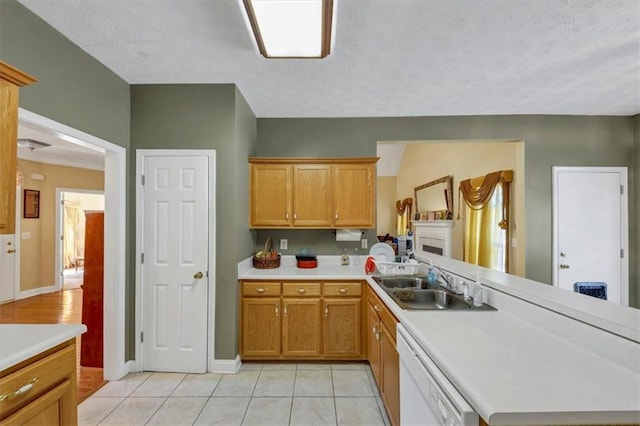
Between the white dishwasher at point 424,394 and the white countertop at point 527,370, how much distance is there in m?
0.04

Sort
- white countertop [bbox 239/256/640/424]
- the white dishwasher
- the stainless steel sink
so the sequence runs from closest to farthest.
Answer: white countertop [bbox 239/256/640/424] < the white dishwasher < the stainless steel sink

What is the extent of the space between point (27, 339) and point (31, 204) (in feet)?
18.6

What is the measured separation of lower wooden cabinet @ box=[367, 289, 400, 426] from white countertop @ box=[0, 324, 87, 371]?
5.68 feet

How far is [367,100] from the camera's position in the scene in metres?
3.12

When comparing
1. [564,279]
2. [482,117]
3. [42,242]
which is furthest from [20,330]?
[42,242]

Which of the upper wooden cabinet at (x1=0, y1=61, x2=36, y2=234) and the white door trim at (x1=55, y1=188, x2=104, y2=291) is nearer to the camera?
the upper wooden cabinet at (x1=0, y1=61, x2=36, y2=234)

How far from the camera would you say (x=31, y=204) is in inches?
205

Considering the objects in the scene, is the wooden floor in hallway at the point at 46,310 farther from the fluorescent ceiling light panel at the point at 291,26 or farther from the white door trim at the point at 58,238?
the fluorescent ceiling light panel at the point at 291,26

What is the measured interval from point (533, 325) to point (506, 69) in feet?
7.19

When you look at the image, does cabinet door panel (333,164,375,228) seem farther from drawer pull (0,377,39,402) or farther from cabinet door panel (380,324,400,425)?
drawer pull (0,377,39,402)

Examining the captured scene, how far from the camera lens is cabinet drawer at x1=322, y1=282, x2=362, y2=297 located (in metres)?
2.86

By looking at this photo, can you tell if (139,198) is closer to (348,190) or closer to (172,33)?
(172,33)

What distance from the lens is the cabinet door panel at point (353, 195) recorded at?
3.21 metres

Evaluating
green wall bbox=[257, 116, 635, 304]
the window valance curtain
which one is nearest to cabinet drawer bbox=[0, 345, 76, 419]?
green wall bbox=[257, 116, 635, 304]
